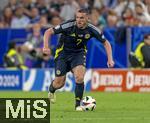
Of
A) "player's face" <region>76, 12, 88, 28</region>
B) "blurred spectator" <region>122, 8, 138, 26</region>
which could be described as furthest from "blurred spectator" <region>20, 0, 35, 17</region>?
"player's face" <region>76, 12, 88, 28</region>

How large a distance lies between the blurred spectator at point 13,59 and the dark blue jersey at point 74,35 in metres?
10.9

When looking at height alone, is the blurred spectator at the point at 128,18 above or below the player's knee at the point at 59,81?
above

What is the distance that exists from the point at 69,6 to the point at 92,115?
14.5 m

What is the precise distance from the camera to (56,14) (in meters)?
29.8

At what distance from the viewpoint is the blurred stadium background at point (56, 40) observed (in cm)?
2625

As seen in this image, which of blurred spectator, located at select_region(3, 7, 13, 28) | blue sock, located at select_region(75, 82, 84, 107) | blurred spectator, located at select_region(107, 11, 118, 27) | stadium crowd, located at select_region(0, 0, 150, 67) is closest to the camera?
blue sock, located at select_region(75, 82, 84, 107)

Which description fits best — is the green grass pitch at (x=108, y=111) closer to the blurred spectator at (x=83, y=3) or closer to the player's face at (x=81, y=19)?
the player's face at (x=81, y=19)

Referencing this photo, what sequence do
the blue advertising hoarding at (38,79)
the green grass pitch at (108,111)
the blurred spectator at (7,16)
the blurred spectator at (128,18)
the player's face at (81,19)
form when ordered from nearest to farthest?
the green grass pitch at (108,111), the player's face at (81,19), the blue advertising hoarding at (38,79), the blurred spectator at (128,18), the blurred spectator at (7,16)

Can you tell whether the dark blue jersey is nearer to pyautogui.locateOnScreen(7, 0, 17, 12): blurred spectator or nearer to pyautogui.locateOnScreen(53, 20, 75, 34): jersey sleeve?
pyautogui.locateOnScreen(53, 20, 75, 34): jersey sleeve

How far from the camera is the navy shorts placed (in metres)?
17.4

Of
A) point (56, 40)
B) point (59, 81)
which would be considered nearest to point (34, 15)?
point (56, 40)

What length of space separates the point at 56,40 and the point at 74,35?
1115 centimetres

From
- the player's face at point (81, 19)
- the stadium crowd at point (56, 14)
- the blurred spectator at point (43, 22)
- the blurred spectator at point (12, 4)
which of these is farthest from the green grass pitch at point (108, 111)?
the blurred spectator at point (12, 4)

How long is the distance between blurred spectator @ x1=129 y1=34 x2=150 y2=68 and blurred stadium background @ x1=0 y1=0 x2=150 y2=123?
13 cm
